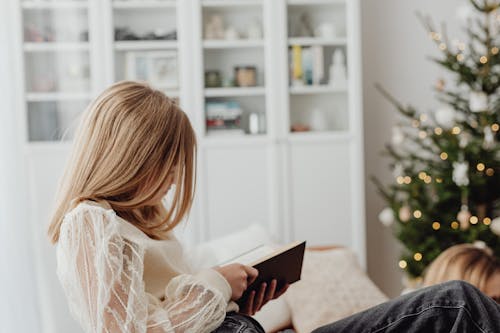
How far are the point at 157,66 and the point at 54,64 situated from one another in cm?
49

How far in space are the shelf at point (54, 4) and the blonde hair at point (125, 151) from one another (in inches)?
69.4

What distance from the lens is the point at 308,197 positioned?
3.11 metres

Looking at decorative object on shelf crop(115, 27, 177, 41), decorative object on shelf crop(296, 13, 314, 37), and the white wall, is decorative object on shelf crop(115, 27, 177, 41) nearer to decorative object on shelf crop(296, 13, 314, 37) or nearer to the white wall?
decorative object on shelf crop(296, 13, 314, 37)

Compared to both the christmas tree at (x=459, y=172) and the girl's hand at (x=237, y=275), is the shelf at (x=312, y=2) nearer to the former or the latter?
the christmas tree at (x=459, y=172)

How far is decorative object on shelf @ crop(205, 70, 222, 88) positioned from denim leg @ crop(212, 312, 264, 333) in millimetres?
1972

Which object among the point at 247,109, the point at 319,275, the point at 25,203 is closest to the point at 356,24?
the point at 247,109

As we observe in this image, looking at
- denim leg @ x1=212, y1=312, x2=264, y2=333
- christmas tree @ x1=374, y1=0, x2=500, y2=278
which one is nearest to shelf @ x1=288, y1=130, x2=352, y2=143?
christmas tree @ x1=374, y1=0, x2=500, y2=278

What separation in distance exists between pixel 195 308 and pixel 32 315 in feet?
2.09

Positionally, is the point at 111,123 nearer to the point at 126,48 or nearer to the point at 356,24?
the point at 126,48

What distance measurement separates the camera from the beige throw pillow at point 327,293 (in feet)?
6.10

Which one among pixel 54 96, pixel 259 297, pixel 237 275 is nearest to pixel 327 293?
pixel 259 297

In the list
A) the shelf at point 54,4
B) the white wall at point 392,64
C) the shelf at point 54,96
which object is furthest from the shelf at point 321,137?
the shelf at point 54,4

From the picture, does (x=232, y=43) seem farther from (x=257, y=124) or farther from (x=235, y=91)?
(x=257, y=124)

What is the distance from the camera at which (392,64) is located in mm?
3432
